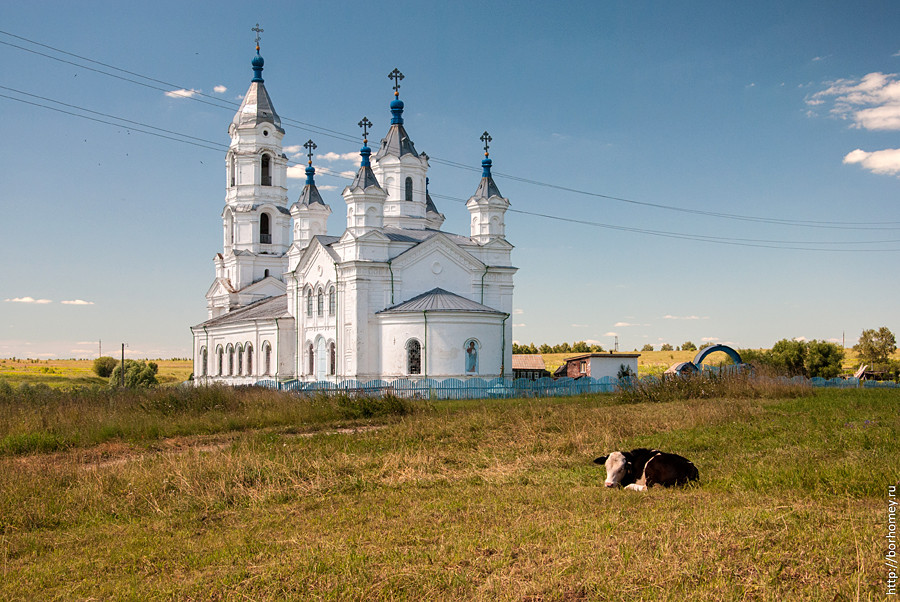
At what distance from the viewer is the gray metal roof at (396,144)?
121ft

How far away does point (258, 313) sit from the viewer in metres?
42.3

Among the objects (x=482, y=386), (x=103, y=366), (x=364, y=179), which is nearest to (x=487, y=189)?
(x=364, y=179)

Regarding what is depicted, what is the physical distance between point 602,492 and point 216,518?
413cm

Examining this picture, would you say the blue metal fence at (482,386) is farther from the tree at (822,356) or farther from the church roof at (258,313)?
the tree at (822,356)

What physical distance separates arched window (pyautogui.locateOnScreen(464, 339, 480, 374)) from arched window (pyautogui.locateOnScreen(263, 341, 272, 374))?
14.0 metres

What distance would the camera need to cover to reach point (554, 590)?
15.8 feet

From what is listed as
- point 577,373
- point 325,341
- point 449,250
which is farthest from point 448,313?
point 577,373

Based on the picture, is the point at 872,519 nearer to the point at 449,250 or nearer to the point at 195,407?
the point at 195,407

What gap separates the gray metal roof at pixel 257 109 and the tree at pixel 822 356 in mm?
42169

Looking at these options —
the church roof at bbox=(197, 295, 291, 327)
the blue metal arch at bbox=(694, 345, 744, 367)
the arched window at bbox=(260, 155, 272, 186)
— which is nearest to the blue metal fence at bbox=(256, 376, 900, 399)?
the blue metal arch at bbox=(694, 345, 744, 367)

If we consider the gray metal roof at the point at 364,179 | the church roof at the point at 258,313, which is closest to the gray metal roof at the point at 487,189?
the gray metal roof at the point at 364,179

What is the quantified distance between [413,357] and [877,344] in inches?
1876

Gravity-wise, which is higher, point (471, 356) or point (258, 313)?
point (258, 313)

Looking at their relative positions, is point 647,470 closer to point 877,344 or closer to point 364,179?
point 364,179
